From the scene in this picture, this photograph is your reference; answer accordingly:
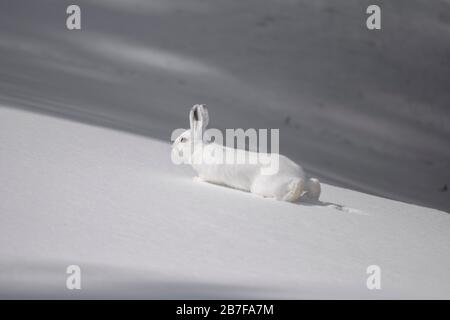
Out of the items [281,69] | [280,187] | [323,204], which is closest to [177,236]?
[280,187]

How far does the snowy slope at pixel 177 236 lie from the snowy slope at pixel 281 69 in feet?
11.0

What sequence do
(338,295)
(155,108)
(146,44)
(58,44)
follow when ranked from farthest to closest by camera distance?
(146,44) → (58,44) → (155,108) → (338,295)

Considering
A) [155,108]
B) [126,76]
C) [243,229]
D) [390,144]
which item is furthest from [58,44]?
[243,229]

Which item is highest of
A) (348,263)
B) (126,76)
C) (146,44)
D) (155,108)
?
(146,44)

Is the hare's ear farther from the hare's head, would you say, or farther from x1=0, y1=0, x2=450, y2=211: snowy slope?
x1=0, y1=0, x2=450, y2=211: snowy slope

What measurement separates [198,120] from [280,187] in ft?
2.08

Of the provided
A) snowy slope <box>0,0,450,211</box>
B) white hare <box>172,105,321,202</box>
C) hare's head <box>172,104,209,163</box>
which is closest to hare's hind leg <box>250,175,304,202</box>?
white hare <box>172,105,321,202</box>

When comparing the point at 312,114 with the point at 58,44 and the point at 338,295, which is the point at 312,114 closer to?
the point at 58,44

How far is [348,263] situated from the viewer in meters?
3.93

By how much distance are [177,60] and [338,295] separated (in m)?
8.89

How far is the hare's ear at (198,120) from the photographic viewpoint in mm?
5000

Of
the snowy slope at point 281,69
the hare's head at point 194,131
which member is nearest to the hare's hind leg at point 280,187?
the hare's head at point 194,131

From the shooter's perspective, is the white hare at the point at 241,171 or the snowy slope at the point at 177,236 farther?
the white hare at the point at 241,171

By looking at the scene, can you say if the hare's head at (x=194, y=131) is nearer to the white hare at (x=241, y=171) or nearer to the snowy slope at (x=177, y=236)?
the white hare at (x=241, y=171)
